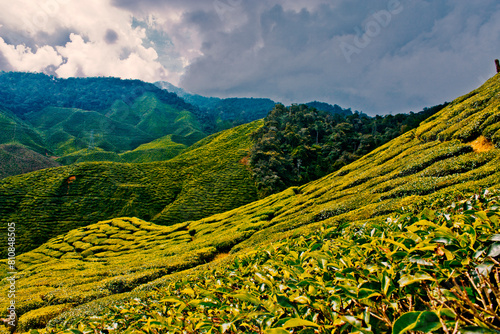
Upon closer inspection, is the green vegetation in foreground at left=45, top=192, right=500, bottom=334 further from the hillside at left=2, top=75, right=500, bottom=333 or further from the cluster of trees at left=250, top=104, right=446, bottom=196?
the cluster of trees at left=250, top=104, right=446, bottom=196

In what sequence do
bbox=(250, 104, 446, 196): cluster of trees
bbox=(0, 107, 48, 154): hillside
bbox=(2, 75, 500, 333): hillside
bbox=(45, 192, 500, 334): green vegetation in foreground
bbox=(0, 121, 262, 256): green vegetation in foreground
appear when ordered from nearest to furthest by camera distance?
bbox=(45, 192, 500, 334): green vegetation in foreground < bbox=(2, 75, 500, 333): hillside < bbox=(0, 121, 262, 256): green vegetation in foreground < bbox=(250, 104, 446, 196): cluster of trees < bbox=(0, 107, 48, 154): hillside

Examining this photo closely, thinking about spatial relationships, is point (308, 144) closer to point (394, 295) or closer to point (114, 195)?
point (114, 195)

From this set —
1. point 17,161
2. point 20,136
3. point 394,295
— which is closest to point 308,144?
point 394,295

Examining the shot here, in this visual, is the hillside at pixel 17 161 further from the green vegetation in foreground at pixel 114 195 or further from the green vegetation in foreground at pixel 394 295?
the green vegetation in foreground at pixel 394 295

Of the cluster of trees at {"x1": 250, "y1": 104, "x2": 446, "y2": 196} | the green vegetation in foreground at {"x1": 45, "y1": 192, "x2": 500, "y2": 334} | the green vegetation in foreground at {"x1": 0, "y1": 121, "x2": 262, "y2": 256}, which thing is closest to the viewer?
the green vegetation in foreground at {"x1": 45, "y1": 192, "x2": 500, "y2": 334}

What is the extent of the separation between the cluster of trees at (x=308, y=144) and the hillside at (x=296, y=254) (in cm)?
2074

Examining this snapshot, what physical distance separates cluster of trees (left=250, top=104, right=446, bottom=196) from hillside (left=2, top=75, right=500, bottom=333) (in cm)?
2074

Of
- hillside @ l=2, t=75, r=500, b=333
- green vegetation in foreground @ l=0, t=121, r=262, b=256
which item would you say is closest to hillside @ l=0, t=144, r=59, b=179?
green vegetation in foreground @ l=0, t=121, r=262, b=256

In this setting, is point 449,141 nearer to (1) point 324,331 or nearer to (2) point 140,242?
(1) point 324,331

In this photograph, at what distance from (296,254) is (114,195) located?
6020 cm

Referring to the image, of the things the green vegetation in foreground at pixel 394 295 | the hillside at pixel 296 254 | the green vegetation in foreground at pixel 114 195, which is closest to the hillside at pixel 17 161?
the green vegetation in foreground at pixel 114 195

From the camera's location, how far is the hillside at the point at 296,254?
6.79 feet

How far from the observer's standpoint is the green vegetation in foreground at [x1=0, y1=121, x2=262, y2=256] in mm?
45406

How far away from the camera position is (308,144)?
7831 centimetres
